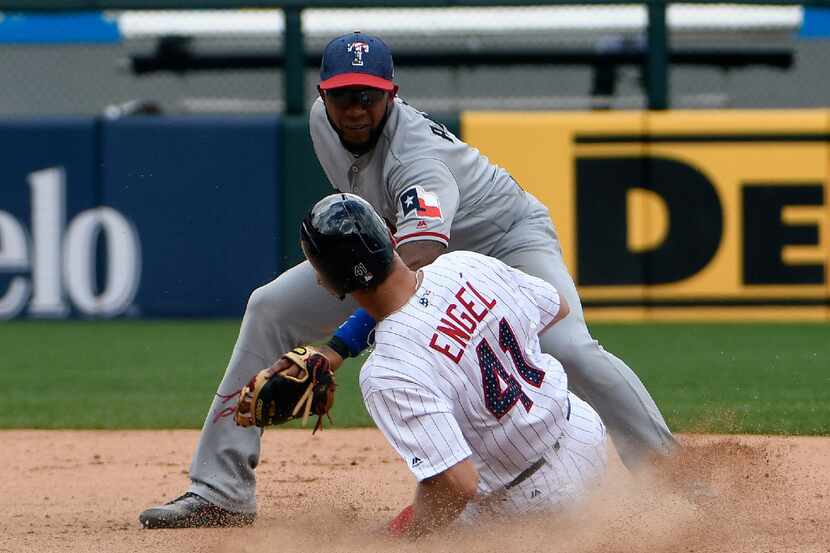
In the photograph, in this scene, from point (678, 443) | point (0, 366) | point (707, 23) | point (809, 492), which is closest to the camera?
point (678, 443)

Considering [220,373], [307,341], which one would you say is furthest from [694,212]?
[307,341]

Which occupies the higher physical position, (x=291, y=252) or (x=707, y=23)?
(x=707, y=23)

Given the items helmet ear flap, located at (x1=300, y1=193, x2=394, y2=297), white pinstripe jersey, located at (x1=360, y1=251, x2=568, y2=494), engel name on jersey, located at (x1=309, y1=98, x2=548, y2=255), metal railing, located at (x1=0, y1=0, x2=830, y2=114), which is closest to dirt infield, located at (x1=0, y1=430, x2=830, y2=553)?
white pinstripe jersey, located at (x1=360, y1=251, x2=568, y2=494)

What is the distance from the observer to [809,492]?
4523 mm

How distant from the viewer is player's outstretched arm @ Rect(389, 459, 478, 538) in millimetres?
3227

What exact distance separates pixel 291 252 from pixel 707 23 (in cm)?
400

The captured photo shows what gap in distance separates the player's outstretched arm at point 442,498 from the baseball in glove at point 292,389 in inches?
12.7

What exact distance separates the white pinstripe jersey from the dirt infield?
285mm

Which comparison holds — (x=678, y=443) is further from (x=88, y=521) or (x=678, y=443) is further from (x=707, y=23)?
(x=707, y=23)

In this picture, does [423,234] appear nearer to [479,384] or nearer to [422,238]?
[422,238]

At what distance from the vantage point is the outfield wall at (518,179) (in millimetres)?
9461

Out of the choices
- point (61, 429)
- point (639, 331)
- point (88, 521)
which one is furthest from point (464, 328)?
point (639, 331)

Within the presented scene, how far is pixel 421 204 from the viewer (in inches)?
154

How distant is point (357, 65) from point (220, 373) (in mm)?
3881
